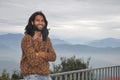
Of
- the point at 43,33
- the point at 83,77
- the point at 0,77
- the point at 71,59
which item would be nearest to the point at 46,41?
the point at 43,33

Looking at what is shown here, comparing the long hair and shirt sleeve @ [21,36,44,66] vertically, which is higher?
the long hair

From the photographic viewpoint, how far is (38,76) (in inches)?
248

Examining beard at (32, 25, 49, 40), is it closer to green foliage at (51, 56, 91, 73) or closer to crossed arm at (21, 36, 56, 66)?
crossed arm at (21, 36, 56, 66)

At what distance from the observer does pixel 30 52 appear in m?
6.17

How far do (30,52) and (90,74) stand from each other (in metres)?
4.83

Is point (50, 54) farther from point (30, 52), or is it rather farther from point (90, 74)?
point (90, 74)

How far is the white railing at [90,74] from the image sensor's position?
8.58 metres

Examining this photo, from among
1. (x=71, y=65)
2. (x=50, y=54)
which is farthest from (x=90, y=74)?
(x=71, y=65)

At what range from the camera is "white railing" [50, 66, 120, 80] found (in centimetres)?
858

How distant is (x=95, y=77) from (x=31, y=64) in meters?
5.33

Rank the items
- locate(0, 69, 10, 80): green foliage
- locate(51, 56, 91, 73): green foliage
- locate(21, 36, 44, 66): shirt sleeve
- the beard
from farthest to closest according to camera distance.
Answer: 1. locate(51, 56, 91, 73): green foliage
2. locate(0, 69, 10, 80): green foliage
3. the beard
4. locate(21, 36, 44, 66): shirt sleeve

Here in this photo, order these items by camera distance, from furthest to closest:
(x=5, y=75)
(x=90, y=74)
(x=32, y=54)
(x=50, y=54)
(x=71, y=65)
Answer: (x=71, y=65)
(x=5, y=75)
(x=90, y=74)
(x=50, y=54)
(x=32, y=54)

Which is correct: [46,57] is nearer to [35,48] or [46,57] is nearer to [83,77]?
[35,48]

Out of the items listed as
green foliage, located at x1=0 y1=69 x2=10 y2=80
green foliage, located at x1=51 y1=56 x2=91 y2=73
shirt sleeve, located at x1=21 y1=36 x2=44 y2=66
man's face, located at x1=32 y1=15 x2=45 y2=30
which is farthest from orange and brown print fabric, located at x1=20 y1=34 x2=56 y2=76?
green foliage, located at x1=51 y1=56 x2=91 y2=73
